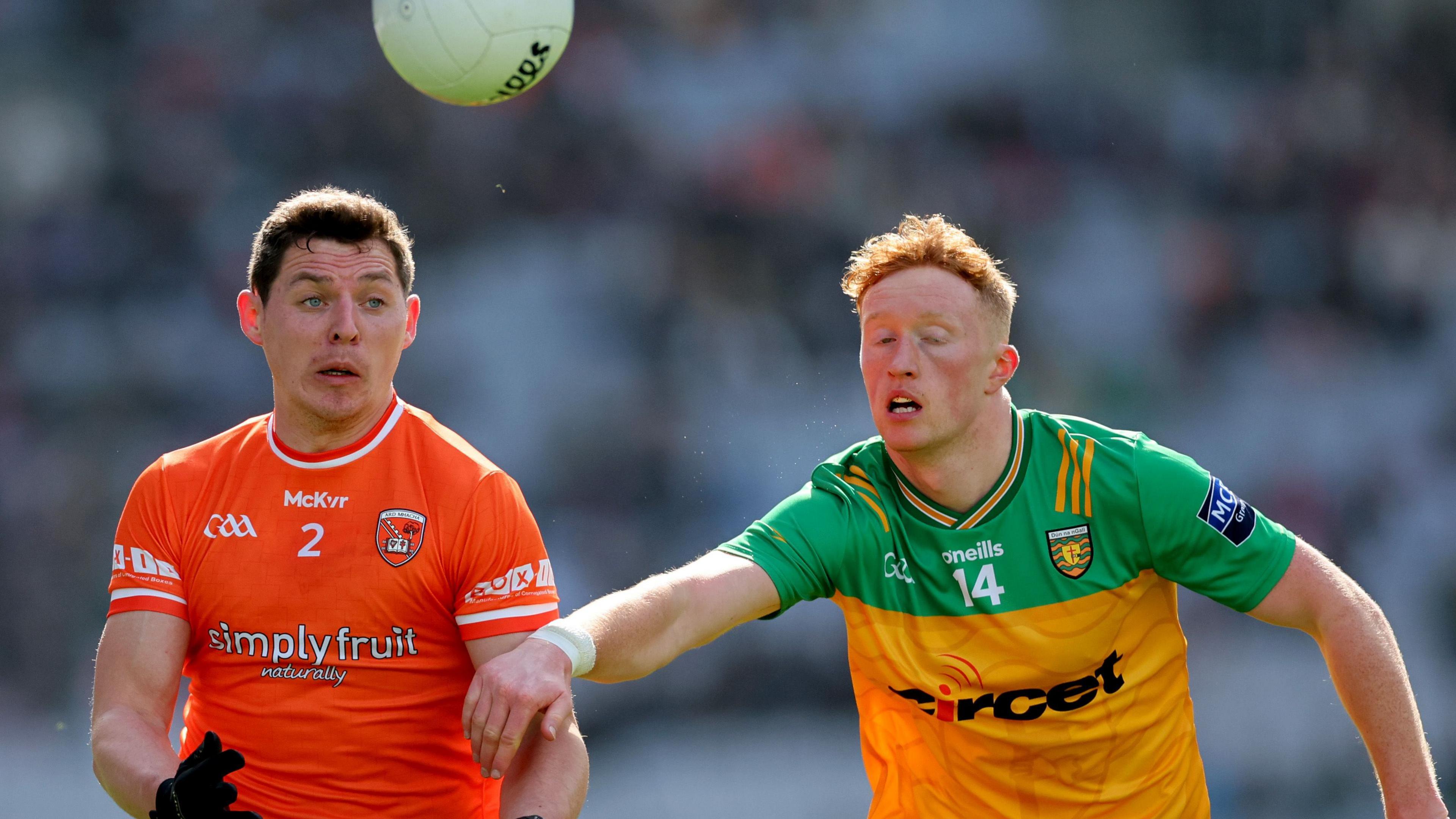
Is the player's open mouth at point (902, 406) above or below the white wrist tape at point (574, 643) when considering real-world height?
above

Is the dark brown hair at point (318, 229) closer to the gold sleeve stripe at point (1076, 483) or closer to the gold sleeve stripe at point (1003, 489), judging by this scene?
the gold sleeve stripe at point (1003, 489)

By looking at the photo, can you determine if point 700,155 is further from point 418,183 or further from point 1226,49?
point 1226,49

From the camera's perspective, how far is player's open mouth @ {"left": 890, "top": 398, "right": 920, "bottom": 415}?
3854 mm

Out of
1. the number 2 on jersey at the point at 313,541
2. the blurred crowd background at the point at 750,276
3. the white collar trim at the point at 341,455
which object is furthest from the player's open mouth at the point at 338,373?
the blurred crowd background at the point at 750,276

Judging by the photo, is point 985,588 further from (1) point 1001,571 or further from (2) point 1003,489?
(2) point 1003,489

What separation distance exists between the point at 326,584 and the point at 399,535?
24cm

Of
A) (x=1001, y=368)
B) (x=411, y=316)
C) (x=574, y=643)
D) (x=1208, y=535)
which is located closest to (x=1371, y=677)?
(x=1208, y=535)

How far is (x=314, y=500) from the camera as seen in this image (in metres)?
3.86

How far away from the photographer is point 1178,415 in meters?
9.09

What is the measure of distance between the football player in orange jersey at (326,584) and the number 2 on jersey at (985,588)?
3.93 feet

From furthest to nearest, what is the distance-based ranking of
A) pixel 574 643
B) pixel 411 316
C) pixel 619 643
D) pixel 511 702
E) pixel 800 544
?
pixel 411 316, pixel 800 544, pixel 619 643, pixel 574 643, pixel 511 702

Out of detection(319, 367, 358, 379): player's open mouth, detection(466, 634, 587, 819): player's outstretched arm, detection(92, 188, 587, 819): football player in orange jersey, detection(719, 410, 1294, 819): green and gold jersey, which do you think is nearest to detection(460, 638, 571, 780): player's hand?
detection(466, 634, 587, 819): player's outstretched arm

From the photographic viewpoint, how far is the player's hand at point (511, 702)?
9.55ft

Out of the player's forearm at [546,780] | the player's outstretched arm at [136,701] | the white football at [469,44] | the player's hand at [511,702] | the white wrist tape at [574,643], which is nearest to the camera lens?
the player's hand at [511,702]
